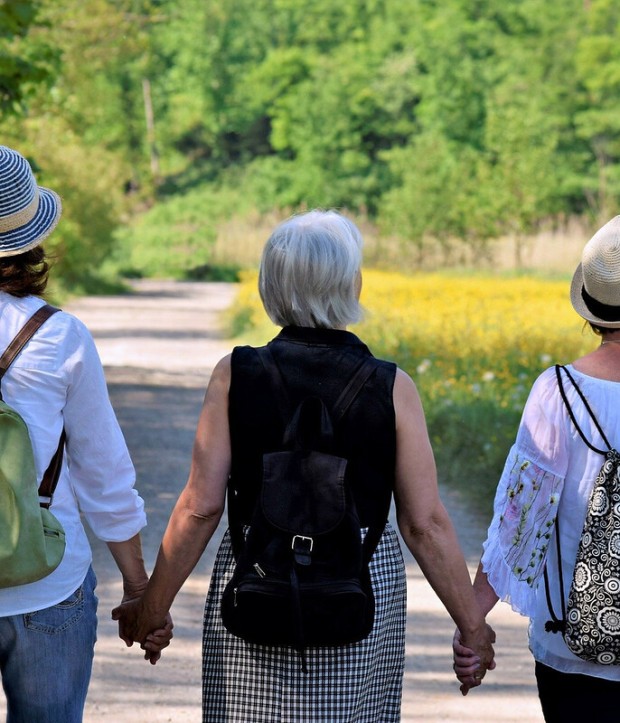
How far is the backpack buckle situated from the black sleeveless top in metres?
0.16

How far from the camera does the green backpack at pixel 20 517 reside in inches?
101

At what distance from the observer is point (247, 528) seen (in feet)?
9.55

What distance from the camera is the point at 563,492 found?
2945 mm


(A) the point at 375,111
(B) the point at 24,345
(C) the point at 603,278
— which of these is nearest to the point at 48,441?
(B) the point at 24,345

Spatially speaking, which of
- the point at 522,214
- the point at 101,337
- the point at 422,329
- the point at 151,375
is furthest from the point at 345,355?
the point at 522,214

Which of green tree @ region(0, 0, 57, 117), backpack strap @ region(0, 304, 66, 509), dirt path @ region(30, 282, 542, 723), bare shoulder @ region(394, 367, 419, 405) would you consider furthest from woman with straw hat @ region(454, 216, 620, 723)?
green tree @ region(0, 0, 57, 117)

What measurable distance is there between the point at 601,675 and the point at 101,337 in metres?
19.3

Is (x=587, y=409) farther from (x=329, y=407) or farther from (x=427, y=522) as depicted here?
(x=329, y=407)

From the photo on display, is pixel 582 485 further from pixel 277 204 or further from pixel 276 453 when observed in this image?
pixel 277 204

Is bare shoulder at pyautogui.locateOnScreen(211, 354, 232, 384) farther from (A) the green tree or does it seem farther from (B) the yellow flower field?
(B) the yellow flower field

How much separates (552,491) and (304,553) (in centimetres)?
58

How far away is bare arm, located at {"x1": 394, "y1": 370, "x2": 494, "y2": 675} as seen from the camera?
9.61ft

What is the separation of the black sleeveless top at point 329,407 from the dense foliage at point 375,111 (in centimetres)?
4023

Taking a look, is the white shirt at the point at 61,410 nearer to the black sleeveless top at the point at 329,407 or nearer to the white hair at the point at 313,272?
the black sleeveless top at the point at 329,407
